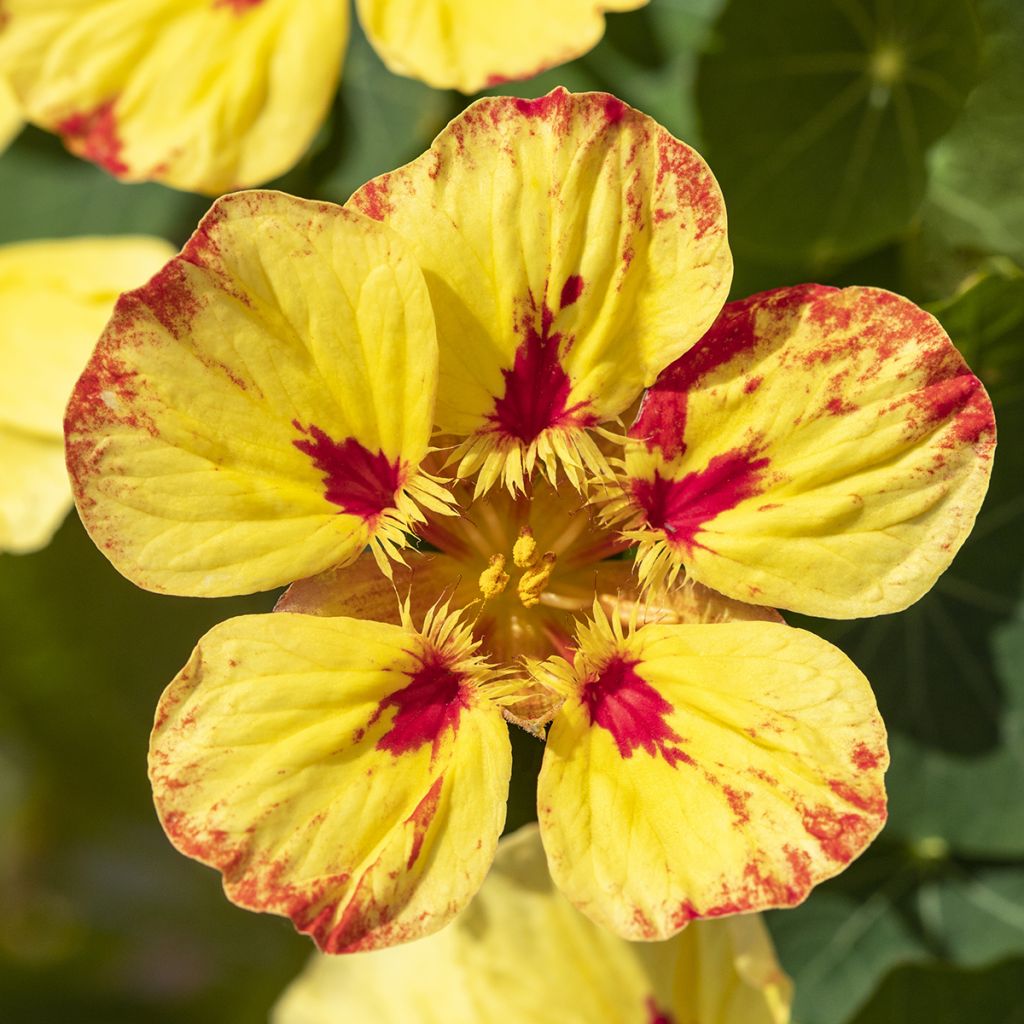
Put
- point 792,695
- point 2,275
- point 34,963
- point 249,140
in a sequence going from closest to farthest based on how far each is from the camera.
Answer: point 792,695, point 249,140, point 2,275, point 34,963

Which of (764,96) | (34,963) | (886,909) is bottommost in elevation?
(34,963)

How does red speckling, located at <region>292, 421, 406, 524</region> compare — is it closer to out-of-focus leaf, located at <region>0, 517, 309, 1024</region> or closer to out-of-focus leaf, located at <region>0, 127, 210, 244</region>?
out-of-focus leaf, located at <region>0, 127, 210, 244</region>

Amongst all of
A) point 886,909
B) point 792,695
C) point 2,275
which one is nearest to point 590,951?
point 886,909

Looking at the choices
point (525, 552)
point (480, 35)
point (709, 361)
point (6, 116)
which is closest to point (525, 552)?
point (525, 552)

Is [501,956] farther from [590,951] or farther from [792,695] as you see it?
[792,695]

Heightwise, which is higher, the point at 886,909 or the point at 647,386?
the point at 647,386

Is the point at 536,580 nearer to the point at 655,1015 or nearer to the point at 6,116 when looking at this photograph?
the point at 655,1015
